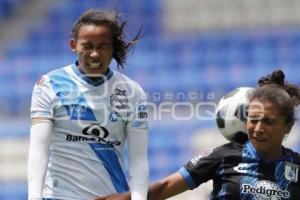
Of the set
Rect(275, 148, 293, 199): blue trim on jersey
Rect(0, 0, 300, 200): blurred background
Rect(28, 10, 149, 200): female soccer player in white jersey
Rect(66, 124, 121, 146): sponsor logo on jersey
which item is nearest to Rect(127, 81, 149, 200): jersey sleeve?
Rect(28, 10, 149, 200): female soccer player in white jersey

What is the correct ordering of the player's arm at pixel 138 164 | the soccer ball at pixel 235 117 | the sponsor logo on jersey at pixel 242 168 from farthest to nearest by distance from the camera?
the soccer ball at pixel 235 117
the sponsor logo on jersey at pixel 242 168
the player's arm at pixel 138 164

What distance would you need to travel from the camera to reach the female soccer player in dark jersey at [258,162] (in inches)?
145

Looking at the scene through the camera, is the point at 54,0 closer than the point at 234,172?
No

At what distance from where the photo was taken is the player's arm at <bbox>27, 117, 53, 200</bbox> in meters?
3.49

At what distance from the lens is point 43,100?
3.69 m

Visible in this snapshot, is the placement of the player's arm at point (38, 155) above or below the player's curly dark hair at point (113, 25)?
below

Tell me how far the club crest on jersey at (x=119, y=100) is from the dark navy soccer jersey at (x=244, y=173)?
41cm

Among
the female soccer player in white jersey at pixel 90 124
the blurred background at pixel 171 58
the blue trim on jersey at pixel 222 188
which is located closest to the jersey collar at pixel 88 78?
the female soccer player in white jersey at pixel 90 124

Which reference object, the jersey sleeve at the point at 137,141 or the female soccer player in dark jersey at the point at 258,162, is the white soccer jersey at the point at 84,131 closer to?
the jersey sleeve at the point at 137,141

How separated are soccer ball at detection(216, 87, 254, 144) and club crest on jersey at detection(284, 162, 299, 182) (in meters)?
0.25

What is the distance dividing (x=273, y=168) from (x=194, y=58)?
7202 mm

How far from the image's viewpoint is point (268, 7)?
11.5m

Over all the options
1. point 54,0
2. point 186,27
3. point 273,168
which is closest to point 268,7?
point 186,27

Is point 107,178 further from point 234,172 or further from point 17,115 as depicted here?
point 17,115
